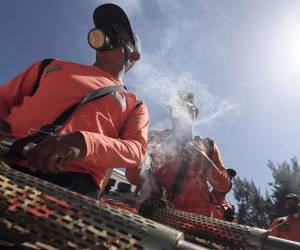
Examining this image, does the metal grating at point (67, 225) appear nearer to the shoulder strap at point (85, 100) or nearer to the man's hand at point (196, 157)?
the shoulder strap at point (85, 100)

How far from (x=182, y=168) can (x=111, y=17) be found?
84.8 inches

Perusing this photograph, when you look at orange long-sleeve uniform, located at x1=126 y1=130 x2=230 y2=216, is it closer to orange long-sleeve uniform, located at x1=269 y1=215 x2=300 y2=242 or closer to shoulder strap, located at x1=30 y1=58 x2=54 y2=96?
shoulder strap, located at x1=30 y1=58 x2=54 y2=96

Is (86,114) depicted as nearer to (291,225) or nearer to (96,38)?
(96,38)

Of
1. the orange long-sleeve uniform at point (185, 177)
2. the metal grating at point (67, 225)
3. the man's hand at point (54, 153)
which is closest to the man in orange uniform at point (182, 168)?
the orange long-sleeve uniform at point (185, 177)

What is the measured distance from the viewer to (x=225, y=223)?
7.43ft

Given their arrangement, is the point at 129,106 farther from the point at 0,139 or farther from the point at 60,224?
the point at 60,224

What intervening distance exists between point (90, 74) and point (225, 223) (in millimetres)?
1286

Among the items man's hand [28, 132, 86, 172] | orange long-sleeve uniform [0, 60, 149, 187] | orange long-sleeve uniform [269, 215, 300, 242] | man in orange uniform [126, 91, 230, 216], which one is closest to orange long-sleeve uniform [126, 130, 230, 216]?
man in orange uniform [126, 91, 230, 216]

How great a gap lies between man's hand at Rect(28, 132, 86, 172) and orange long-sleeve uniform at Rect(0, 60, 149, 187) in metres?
0.14

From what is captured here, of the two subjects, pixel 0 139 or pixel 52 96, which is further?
pixel 52 96

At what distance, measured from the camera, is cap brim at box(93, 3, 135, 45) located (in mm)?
2516

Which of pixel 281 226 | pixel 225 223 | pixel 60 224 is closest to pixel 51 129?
pixel 60 224

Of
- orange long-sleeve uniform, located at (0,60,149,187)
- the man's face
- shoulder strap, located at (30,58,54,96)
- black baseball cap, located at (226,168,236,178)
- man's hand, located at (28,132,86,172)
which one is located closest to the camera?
man's hand, located at (28,132,86,172)

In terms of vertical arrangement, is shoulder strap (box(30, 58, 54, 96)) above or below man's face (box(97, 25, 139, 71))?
below
